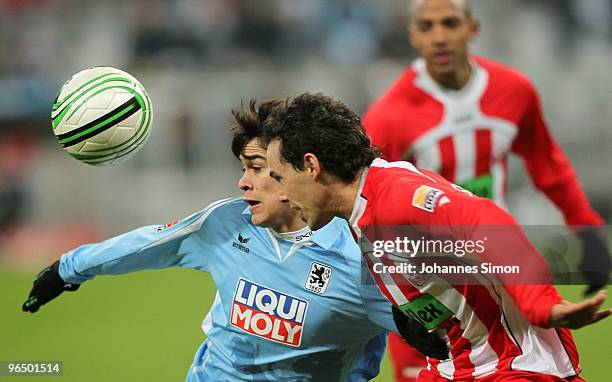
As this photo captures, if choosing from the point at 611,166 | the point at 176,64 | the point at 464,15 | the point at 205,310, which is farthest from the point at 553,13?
the point at 464,15

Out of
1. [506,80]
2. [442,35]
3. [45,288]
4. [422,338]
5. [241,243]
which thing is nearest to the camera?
[422,338]

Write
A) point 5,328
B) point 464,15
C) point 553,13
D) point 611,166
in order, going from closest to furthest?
point 464,15, point 5,328, point 611,166, point 553,13

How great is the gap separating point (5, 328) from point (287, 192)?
25.8 ft

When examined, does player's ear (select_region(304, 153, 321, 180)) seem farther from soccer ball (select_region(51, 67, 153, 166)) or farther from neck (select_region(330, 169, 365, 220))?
soccer ball (select_region(51, 67, 153, 166))

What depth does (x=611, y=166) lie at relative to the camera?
588 inches

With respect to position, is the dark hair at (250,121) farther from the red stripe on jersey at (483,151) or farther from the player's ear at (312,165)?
the red stripe on jersey at (483,151)

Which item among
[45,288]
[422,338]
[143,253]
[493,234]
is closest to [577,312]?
[493,234]

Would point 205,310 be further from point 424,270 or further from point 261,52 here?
point 424,270

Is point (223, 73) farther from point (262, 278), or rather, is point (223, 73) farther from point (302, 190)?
point (302, 190)

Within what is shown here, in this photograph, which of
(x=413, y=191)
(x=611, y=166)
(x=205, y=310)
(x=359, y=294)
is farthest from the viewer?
(x=611, y=166)

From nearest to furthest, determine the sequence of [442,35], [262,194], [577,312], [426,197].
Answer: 1. [577,312]
2. [426,197]
3. [262,194]
4. [442,35]

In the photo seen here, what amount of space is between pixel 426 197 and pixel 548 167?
3.27 meters

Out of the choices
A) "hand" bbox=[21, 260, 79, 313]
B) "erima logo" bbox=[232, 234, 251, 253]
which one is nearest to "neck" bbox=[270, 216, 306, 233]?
"erima logo" bbox=[232, 234, 251, 253]

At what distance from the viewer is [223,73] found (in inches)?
637
